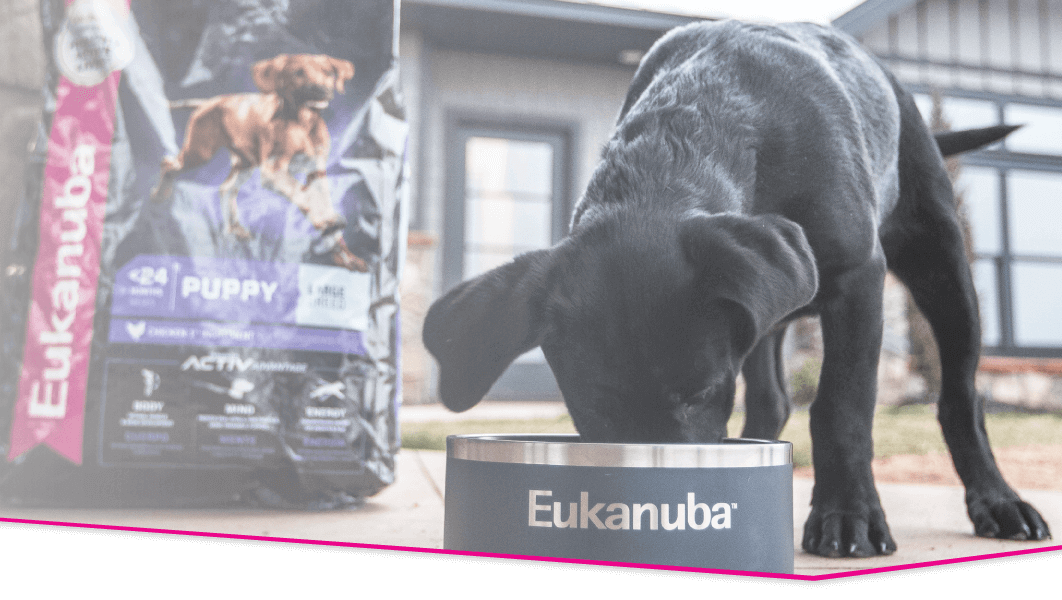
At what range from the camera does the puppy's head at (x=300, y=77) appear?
141cm

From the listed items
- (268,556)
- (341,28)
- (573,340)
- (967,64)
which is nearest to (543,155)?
(967,64)

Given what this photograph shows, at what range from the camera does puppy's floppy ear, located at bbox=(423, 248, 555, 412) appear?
105 cm

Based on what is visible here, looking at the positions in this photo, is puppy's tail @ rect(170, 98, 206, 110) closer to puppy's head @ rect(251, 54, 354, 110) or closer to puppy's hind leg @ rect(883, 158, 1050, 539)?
puppy's head @ rect(251, 54, 354, 110)

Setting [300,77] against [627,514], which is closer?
[627,514]

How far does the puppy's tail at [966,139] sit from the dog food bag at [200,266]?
3.89 feet

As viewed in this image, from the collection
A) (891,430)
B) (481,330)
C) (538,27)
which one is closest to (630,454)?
(481,330)

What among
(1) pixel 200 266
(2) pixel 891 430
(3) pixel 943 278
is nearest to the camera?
(1) pixel 200 266

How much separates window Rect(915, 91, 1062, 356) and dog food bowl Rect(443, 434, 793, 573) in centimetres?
112

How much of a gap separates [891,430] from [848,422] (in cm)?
174

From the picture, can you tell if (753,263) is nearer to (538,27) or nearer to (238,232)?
(238,232)

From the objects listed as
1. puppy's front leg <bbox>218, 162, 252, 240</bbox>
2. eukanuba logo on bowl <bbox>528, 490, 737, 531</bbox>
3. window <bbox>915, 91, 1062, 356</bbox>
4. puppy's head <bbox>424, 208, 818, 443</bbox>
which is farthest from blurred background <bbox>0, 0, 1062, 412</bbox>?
eukanuba logo on bowl <bbox>528, 490, 737, 531</bbox>

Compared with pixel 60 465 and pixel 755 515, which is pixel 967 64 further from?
pixel 60 465

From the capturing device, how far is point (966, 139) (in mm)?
1793

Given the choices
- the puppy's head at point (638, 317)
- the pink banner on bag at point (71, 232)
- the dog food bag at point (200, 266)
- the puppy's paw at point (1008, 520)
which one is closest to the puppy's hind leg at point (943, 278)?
the puppy's paw at point (1008, 520)
